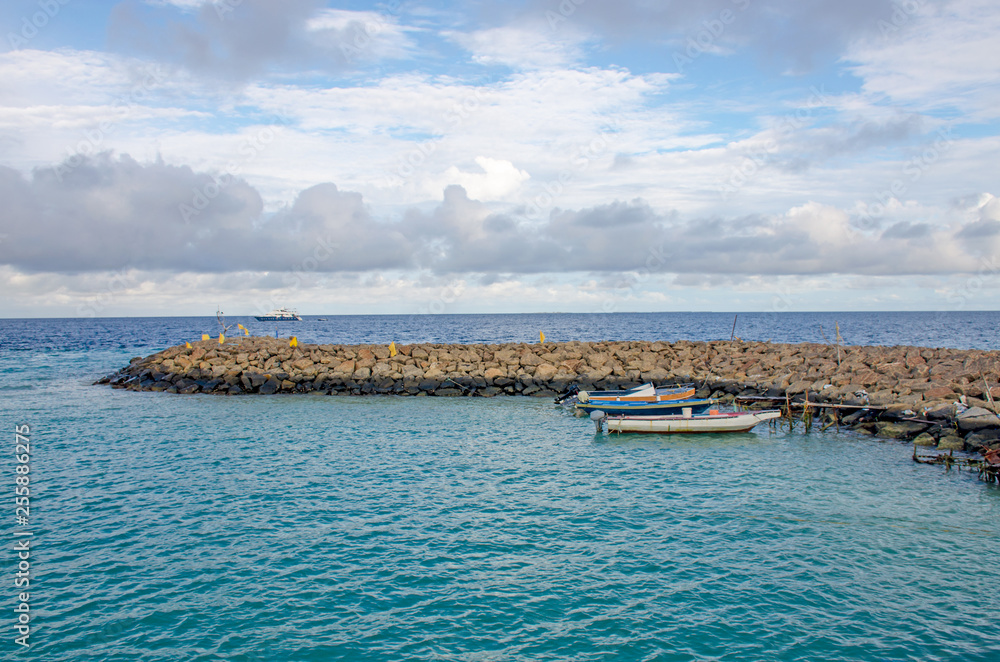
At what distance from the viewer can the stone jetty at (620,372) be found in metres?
30.1

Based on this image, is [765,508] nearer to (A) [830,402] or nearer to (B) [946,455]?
(B) [946,455]

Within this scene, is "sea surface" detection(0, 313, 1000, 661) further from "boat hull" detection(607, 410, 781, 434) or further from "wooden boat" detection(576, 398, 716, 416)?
"wooden boat" detection(576, 398, 716, 416)

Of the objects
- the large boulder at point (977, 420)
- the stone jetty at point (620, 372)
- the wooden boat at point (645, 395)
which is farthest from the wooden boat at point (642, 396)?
the large boulder at point (977, 420)

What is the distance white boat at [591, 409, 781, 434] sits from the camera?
2864 centimetres

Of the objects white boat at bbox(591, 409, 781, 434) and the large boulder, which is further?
white boat at bbox(591, 409, 781, 434)

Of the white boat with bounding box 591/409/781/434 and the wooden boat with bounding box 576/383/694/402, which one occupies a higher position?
the wooden boat with bounding box 576/383/694/402

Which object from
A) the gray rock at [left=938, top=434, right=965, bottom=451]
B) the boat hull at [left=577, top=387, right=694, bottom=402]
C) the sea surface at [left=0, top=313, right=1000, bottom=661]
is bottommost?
the sea surface at [left=0, top=313, right=1000, bottom=661]

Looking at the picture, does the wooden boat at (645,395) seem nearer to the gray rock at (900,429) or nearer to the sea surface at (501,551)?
the sea surface at (501,551)

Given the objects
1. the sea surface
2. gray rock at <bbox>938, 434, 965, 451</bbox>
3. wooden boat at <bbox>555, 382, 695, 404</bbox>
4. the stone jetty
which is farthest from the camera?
wooden boat at <bbox>555, 382, 695, 404</bbox>

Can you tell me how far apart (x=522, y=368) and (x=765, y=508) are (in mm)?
27114

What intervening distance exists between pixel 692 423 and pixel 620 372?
547 inches

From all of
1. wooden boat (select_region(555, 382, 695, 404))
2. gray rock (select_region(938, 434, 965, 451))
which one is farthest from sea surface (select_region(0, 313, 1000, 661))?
wooden boat (select_region(555, 382, 695, 404))

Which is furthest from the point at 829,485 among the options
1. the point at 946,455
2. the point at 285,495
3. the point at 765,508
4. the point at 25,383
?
the point at 25,383

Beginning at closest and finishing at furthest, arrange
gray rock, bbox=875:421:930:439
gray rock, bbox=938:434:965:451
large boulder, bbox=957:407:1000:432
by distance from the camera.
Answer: large boulder, bbox=957:407:1000:432
gray rock, bbox=938:434:965:451
gray rock, bbox=875:421:930:439
